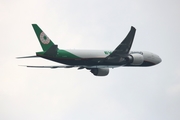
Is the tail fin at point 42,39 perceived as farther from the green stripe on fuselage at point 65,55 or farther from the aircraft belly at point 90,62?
the aircraft belly at point 90,62

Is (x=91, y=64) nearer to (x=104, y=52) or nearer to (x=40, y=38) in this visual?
(x=104, y=52)

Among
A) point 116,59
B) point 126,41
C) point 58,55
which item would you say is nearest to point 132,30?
point 126,41

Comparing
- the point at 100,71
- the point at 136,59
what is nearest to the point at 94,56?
the point at 100,71

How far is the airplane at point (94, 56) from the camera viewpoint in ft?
206

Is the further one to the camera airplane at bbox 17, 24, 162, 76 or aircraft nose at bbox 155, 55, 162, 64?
aircraft nose at bbox 155, 55, 162, 64

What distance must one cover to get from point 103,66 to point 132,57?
4873 mm

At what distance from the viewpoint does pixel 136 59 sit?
69.7 m

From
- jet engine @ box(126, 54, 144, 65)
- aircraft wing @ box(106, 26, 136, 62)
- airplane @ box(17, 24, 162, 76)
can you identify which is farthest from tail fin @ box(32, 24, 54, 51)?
jet engine @ box(126, 54, 144, 65)

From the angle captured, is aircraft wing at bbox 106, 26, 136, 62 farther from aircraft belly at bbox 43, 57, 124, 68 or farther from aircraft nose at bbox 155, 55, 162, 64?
aircraft nose at bbox 155, 55, 162, 64

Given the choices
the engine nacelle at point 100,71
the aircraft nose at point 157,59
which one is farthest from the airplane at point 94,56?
the aircraft nose at point 157,59

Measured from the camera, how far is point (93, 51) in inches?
2662

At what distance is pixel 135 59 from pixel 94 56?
7.05m

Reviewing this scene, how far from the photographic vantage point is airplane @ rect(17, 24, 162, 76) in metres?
62.7

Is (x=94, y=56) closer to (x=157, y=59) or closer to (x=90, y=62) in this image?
(x=90, y=62)
